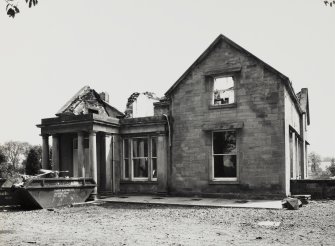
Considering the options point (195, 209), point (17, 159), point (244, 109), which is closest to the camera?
point (195, 209)

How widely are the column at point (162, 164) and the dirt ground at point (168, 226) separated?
4.04m

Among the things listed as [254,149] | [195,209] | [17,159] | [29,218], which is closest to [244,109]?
[254,149]

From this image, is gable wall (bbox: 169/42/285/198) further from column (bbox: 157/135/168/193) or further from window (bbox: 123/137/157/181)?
window (bbox: 123/137/157/181)

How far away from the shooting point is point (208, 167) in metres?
16.4

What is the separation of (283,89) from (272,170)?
3.55m

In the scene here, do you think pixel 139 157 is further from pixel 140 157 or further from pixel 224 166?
pixel 224 166

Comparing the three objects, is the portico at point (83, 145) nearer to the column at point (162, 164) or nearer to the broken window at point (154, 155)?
the broken window at point (154, 155)

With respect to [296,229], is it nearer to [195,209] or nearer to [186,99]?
[195,209]

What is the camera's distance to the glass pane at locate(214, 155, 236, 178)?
53.8ft

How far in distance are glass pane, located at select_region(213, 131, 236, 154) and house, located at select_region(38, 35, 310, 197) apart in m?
0.03

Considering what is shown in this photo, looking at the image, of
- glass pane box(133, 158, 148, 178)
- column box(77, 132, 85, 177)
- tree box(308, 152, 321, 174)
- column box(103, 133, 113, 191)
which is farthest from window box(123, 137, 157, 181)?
tree box(308, 152, 321, 174)

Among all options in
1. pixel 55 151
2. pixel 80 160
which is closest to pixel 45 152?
pixel 55 151

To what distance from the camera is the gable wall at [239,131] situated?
49.6ft

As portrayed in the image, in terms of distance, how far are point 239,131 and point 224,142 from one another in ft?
3.41
